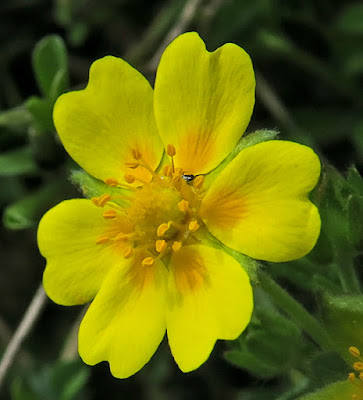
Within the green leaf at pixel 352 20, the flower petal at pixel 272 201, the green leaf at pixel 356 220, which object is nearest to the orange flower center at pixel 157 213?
the flower petal at pixel 272 201

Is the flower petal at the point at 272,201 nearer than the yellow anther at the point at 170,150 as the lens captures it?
Yes

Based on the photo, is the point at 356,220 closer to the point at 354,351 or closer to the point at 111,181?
the point at 354,351

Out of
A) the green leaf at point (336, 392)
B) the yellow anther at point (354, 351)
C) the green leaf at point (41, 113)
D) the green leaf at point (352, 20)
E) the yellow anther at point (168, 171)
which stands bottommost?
the green leaf at point (336, 392)

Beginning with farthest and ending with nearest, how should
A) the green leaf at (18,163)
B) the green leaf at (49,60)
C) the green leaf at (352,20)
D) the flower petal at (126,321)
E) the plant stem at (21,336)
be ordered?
the green leaf at (352,20) → the green leaf at (18,163) → the green leaf at (49,60) → the plant stem at (21,336) → the flower petal at (126,321)

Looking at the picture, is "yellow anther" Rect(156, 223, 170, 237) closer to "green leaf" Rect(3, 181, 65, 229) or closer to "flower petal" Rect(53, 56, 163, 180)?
"flower petal" Rect(53, 56, 163, 180)

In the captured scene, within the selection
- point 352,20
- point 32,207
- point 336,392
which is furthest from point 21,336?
point 352,20

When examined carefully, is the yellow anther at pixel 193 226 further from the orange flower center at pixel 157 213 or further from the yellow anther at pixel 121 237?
the yellow anther at pixel 121 237
